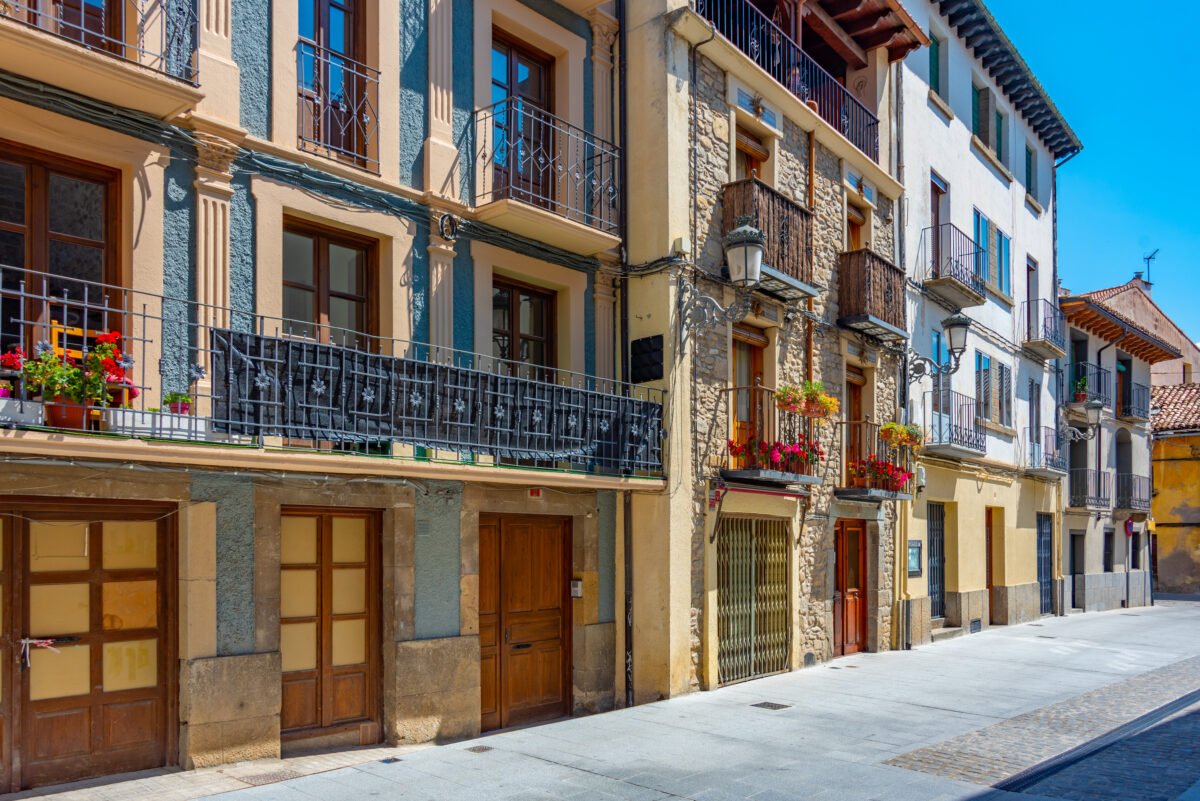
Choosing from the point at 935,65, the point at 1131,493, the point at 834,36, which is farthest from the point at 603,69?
the point at 1131,493

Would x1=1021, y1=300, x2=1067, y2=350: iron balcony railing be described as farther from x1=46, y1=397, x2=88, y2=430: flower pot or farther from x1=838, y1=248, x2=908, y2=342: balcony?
x1=46, y1=397, x2=88, y2=430: flower pot

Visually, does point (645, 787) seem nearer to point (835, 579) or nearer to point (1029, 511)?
point (835, 579)

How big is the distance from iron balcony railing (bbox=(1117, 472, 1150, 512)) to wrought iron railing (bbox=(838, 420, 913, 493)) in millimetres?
15966

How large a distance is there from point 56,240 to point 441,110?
3995 millimetres

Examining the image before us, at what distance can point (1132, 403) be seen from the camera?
28844 millimetres

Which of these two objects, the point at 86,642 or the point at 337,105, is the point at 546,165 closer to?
the point at 337,105

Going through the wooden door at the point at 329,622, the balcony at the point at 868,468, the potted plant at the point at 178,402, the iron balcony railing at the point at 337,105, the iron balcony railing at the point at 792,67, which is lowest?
the wooden door at the point at 329,622

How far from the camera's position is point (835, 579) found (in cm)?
1540

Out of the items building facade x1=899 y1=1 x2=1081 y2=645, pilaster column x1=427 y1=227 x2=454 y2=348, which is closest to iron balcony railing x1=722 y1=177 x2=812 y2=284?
pilaster column x1=427 y1=227 x2=454 y2=348

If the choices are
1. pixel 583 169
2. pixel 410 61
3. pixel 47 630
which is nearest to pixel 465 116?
pixel 410 61

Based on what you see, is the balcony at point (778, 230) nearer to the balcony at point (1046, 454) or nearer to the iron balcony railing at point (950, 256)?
the iron balcony railing at point (950, 256)

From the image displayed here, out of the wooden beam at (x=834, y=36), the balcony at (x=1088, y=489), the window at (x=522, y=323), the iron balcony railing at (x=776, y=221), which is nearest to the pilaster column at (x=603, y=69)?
the iron balcony railing at (x=776, y=221)

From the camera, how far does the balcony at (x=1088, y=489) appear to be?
2555 cm

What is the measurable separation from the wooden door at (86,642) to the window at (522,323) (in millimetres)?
4192
